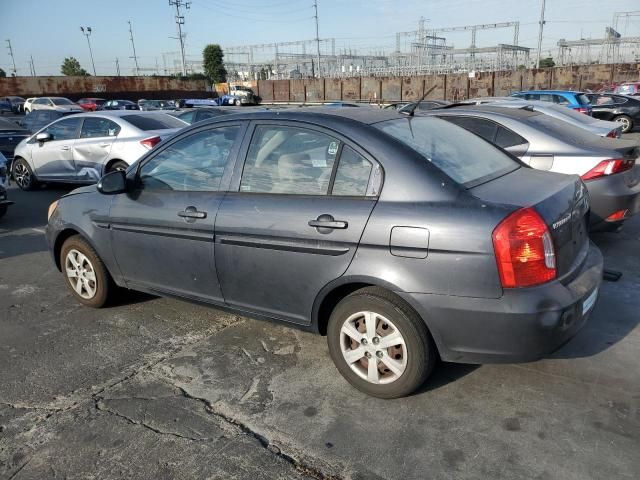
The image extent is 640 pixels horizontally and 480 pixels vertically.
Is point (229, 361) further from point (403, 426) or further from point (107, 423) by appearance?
point (403, 426)

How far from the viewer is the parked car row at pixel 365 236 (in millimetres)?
2611

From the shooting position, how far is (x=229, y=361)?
3561mm

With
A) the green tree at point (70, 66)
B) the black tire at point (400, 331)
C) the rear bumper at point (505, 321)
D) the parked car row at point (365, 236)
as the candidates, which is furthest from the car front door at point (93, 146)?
the green tree at point (70, 66)

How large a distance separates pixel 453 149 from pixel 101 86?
55.7 m

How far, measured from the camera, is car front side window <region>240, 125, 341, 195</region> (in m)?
3.11

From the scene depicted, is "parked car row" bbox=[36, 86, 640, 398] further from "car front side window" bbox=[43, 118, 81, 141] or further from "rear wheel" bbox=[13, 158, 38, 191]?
"rear wheel" bbox=[13, 158, 38, 191]

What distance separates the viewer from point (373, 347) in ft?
9.70

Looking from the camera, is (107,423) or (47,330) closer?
(107,423)

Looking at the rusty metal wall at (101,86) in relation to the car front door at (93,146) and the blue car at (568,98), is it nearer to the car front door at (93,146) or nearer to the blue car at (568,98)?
the blue car at (568,98)

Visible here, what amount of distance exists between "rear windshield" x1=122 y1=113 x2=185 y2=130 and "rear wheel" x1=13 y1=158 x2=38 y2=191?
2.69m

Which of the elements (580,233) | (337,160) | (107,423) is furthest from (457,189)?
(107,423)

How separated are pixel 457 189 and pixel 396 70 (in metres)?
64.4

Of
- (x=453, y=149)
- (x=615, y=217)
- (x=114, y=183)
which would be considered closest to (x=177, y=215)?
(x=114, y=183)

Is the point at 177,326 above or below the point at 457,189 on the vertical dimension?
A: below
